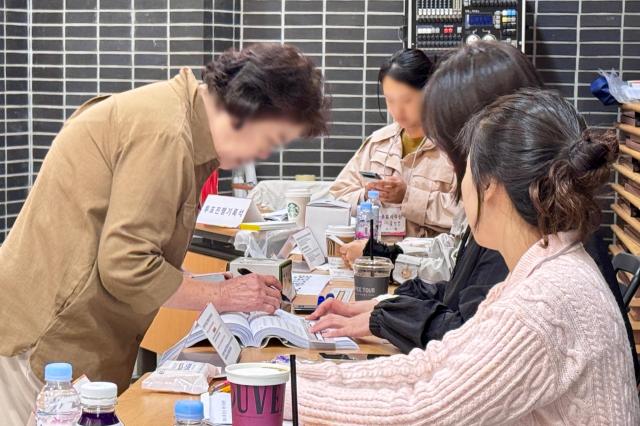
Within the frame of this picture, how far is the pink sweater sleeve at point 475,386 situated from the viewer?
1679mm

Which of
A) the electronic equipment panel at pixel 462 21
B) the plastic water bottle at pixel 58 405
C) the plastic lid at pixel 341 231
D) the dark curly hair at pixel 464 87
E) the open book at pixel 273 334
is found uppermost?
the electronic equipment panel at pixel 462 21

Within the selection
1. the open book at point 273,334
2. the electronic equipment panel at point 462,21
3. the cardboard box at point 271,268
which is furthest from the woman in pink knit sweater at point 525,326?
the electronic equipment panel at point 462,21

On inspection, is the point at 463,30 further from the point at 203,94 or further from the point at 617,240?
the point at 203,94

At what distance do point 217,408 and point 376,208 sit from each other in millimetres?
2504

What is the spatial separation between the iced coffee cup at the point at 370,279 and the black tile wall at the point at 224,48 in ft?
10.9

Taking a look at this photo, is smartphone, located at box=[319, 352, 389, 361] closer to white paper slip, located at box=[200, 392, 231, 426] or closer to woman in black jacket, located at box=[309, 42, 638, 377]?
woman in black jacket, located at box=[309, 42, 638, 377]

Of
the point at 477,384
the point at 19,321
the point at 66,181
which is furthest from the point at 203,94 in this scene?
the point at 477,384

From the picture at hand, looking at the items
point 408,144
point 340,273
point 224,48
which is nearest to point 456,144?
point 340,273

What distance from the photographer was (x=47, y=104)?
6633 mm

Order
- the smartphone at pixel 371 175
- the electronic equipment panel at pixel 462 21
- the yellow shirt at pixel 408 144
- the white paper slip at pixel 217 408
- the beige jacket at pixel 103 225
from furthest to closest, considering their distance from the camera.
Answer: the electronic equipment panel at pixel 462 21
the yellow shirt at pixel 408 144
the smartphone at pixel 371 175
the beige jacket at pixel 103 225
the white paper slip at pixel 217 408

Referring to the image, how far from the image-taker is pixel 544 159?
190 centimetres

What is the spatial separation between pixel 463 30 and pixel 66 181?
13.5 ft

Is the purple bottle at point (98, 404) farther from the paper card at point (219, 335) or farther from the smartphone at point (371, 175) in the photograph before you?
the smartphone at point (371, 175)

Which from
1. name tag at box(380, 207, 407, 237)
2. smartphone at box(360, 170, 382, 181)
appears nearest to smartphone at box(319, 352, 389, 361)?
name tag at box(380, 207, 407, 237)
